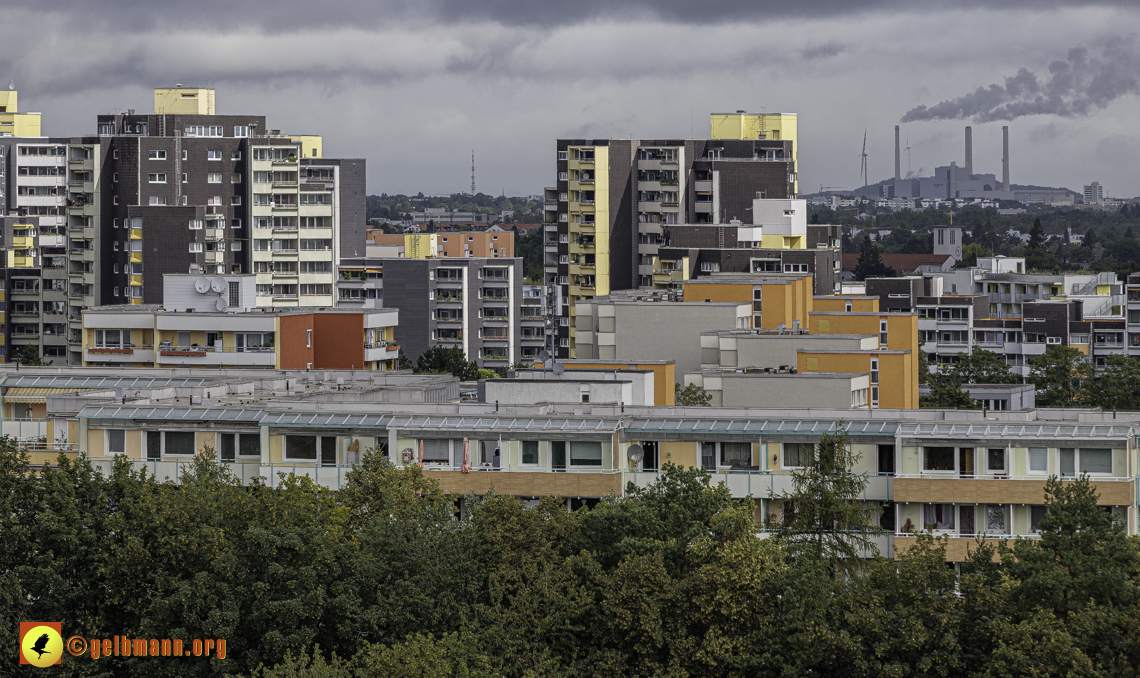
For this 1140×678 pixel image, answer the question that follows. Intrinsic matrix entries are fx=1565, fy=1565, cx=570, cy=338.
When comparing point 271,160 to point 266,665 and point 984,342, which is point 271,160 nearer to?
point 984,342

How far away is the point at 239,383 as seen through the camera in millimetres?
65438

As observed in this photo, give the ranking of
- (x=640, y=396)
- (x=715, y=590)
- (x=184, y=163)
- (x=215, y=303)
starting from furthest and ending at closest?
(x=184, y=163) < (x=215, y=303) < (x=640, y=396) < (x=715, y=590)

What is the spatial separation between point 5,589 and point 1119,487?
32.7 meters

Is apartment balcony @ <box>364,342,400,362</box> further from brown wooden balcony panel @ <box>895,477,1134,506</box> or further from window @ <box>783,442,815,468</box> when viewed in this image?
brown wooden balcony panel @ <box>895,477,1134,506</box>

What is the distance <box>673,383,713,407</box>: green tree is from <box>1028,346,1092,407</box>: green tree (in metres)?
44.9

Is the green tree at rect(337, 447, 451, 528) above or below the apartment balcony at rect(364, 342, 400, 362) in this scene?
below

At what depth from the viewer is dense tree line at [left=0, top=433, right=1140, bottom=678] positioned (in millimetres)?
38031

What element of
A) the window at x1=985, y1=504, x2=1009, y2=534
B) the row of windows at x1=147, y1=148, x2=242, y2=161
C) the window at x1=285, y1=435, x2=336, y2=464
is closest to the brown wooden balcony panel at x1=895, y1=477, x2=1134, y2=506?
the window at x1=985, y1=504, x2=1009, y2=534

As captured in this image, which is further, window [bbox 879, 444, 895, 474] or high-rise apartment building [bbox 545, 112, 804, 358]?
high-rise apartment building [bbox 545, 112, 804, 358]

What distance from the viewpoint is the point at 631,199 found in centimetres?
14838

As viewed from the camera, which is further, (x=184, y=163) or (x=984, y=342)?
(x=984, y=342)

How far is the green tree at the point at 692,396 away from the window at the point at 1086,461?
2893 centimetres

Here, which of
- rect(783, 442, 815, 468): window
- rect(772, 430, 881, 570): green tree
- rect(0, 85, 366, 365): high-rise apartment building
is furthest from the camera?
rect(0, 85, 366, 365): high-rise apartment building

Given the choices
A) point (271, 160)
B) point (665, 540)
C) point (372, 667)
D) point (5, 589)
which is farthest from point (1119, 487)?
point (271, 160)
